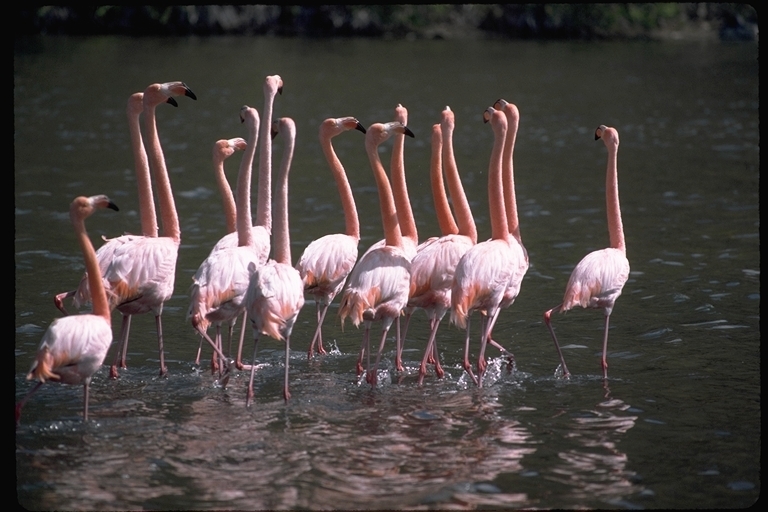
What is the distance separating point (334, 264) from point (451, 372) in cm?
119

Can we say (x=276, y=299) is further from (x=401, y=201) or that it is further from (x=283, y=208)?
(x=401, y=201)

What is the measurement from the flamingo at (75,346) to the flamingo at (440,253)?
6.85ft

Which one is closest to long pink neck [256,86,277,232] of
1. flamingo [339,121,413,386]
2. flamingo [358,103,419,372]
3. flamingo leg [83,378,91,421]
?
flamingo [339,121,413,386]

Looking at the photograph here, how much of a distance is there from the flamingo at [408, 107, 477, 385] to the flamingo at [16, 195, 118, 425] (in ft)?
6.85

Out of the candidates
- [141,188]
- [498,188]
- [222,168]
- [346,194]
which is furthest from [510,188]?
[141,188]

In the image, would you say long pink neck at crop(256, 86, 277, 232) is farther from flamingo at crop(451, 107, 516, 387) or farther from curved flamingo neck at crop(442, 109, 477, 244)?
flamingo at crop(451, 107, 516, 387)

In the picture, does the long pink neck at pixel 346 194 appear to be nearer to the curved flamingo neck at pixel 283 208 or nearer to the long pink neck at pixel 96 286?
the curved flamingo neck at pixel 283 208

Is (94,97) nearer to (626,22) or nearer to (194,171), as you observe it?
(194,171)

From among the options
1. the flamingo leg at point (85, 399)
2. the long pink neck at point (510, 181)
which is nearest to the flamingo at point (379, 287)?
the long pink neck at point (510, 181)

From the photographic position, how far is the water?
527cm

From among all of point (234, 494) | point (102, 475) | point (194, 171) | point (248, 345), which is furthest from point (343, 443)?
point (194, 171)

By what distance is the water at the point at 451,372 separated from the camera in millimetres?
5266

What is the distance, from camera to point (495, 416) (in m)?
6.29

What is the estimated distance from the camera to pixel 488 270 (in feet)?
21.4
